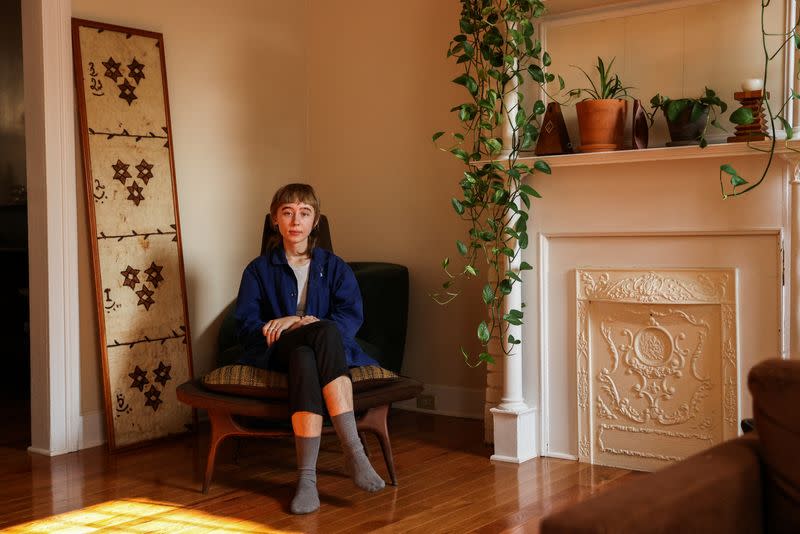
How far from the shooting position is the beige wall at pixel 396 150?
4.38 metres

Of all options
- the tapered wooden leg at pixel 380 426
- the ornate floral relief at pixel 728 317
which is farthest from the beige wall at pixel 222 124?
the ornate floral relief at pixel 728 317

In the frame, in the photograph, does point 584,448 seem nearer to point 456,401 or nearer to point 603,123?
point 456,401

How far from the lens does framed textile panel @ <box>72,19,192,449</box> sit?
3.81 m

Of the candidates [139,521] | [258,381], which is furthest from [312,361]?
[139,521]

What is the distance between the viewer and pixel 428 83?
443 cm

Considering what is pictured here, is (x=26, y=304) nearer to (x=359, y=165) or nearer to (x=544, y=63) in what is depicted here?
(x=359, y=165)

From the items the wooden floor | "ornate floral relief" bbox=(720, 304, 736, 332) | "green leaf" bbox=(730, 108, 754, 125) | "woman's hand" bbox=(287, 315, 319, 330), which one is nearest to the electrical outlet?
the wooden floor

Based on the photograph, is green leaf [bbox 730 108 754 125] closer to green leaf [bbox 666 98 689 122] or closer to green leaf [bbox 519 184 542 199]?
green leaf [bbox 666 98 689 122]

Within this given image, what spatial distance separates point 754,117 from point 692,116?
233 millimetres

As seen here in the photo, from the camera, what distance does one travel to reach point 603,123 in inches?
133

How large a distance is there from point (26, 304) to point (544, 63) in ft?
12.1

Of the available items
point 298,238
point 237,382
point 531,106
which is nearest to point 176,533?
point 237,382

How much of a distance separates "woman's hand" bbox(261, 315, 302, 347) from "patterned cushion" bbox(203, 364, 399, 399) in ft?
0.37

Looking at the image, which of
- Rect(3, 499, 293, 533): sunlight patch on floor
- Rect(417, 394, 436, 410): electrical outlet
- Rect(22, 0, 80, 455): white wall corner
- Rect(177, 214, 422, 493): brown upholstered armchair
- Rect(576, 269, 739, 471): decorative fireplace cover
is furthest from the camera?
Rect(417, 394, 436, 410): electrical outlet
